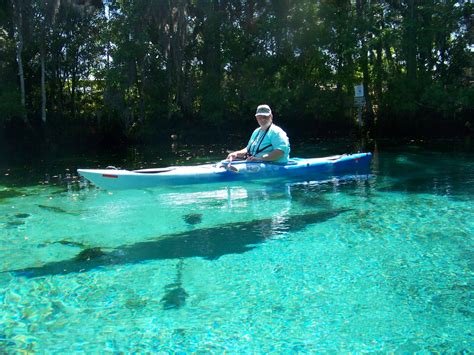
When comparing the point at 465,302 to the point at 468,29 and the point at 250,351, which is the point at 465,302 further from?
the point at 468,29

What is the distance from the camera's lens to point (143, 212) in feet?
26.6

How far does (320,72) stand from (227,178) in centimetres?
1517

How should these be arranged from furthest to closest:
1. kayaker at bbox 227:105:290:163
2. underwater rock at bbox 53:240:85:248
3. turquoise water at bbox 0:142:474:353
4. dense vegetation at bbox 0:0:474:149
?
1. dense vegetation at bbox 0:0:474:149
2. kayaker at bbox 227:105:290:163
3. underwater rock at bbox 53:240:85:248
4. turquoise water at bbox 0:142:474:353

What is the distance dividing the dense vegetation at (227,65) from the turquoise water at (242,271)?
12.3 metres

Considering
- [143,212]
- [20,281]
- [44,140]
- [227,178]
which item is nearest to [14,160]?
[44,140]

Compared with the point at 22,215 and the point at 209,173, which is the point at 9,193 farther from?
the point at 209,173

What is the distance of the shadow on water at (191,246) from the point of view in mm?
5516

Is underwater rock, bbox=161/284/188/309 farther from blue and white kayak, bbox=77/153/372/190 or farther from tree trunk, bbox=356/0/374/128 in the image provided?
tree trunk, bbox=356/0/374/128

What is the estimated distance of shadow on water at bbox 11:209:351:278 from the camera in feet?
18.1

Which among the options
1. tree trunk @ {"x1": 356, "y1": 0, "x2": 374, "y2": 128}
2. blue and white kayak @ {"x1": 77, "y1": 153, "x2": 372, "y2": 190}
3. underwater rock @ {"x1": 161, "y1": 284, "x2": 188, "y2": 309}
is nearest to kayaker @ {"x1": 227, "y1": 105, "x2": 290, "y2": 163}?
blue and white kayak @ {"x1": 77, "y1": 153, "x2": 372, "y2": 190}

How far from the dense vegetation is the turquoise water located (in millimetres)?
12250

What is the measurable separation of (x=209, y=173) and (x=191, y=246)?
1.79m

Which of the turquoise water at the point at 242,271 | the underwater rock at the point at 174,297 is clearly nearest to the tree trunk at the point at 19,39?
the turquoise water at the point at 242,271

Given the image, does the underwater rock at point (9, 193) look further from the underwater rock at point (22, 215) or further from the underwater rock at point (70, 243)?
the underwater rock at point (70, 243)
